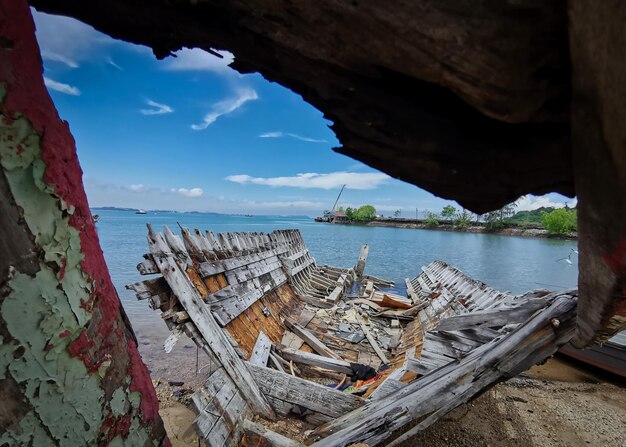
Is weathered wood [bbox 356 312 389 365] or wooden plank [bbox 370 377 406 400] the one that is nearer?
wooden plank [bbox 370 377 406 400]

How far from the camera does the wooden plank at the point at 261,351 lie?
4.66 metres

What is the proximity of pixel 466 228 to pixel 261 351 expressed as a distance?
102m

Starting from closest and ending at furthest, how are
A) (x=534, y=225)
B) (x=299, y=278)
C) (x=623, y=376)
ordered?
(x=623, y=376)
(x=299, y=278)
(x=534, y=225)

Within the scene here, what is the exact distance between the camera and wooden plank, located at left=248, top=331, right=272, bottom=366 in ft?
15.3

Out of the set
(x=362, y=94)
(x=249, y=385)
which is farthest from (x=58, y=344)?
(x=249, y=385)

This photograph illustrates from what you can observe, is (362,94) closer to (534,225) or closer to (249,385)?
(249,385)

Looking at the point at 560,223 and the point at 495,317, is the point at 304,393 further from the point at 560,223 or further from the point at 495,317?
the point at 560,223

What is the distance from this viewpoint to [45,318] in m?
1.01

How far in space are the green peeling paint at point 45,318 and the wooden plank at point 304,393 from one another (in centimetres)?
332

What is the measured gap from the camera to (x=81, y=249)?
117cm

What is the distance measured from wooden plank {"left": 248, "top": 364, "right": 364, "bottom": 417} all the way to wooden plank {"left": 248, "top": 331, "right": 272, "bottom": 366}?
0.32 meters

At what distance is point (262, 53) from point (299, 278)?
31.0 feet

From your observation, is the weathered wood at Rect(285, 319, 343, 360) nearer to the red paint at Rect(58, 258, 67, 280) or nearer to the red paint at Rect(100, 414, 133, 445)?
the red paint at Rect(100, 414, 133, 445)

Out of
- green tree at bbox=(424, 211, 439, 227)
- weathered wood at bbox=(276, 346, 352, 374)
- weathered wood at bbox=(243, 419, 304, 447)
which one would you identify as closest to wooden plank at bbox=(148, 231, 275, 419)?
weathered wood at bbox=(243, 419, 304, 447)
